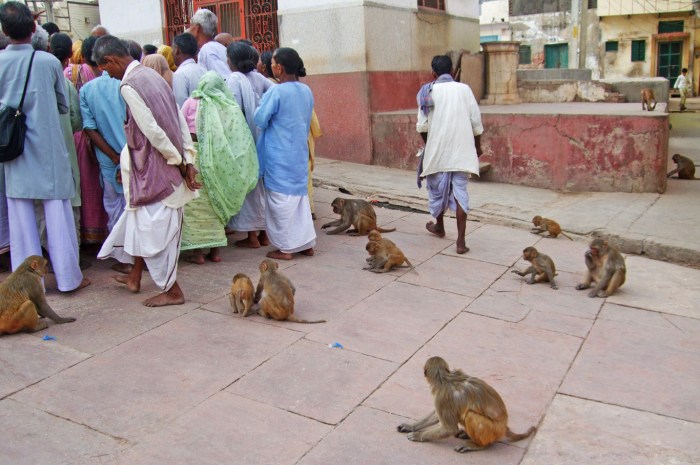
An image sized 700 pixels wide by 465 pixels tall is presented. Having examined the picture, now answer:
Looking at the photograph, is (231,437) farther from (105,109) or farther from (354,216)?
(354,216)

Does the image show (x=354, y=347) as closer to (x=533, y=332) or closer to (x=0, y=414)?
(x=533, y=332)

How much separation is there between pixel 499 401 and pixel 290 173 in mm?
3526

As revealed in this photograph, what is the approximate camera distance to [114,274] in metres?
5.79

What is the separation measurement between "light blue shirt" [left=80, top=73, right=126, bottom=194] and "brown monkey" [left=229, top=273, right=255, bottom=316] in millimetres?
1662

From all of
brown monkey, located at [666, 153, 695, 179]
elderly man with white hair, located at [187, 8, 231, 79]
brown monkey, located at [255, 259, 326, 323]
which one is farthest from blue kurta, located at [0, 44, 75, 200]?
brown monkey, located at [666, 153, 695, 179]

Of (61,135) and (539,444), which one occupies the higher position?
(61,135)

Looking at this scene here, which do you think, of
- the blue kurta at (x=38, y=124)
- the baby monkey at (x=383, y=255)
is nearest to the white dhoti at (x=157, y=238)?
the blue kurta at (x=38, y=124)

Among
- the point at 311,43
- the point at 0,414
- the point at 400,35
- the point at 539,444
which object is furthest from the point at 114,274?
the point at 400,35

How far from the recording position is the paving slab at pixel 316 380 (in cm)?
372

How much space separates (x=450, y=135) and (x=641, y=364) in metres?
3.07

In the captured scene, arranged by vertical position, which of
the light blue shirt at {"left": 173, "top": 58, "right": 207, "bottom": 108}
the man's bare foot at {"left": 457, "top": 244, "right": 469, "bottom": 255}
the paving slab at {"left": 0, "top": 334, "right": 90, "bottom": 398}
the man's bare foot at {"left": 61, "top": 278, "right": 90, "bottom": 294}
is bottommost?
the man's bare foot at {"left": 457, "top": 244, "right": 469, "bottom": 255}

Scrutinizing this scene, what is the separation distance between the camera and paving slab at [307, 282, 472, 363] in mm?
4539

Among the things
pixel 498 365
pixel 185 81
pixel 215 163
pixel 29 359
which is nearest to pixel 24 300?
pixel 29 359

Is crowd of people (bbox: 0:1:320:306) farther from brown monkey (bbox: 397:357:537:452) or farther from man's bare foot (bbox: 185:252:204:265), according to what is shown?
brown monkey (bbox: 397:357:537:452)
